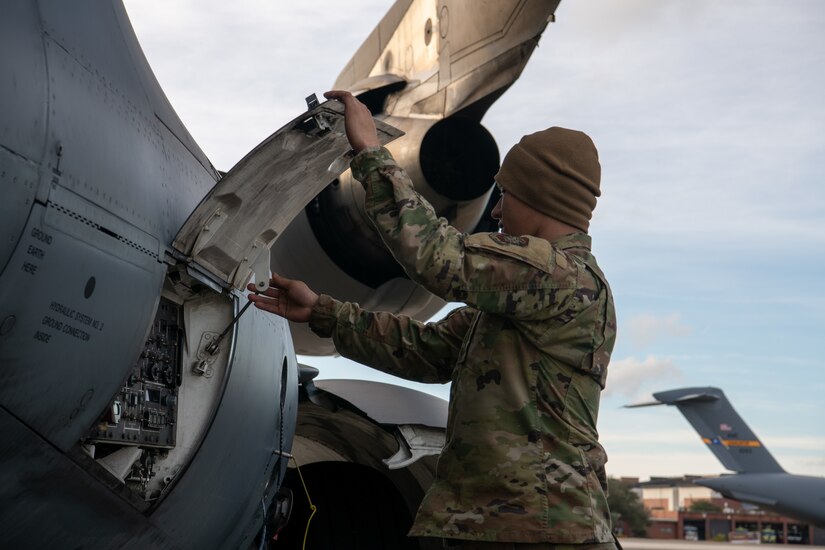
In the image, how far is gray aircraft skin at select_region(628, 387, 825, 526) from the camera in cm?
3803

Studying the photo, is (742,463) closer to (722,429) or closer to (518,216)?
(722,429)

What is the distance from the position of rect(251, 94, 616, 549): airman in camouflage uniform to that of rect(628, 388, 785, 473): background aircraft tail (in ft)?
130

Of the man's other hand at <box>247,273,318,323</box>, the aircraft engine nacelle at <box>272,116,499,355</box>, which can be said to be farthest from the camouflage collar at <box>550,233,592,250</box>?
the aircraft engine nacelle at <box>272,116,499,355</box>

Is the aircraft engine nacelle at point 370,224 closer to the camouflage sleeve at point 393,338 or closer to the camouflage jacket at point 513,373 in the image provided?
the camouflage sleeve at point 393,338

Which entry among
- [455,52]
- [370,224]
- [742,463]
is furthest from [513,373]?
[742,463]

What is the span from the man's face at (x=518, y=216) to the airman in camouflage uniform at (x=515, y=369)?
4 cm

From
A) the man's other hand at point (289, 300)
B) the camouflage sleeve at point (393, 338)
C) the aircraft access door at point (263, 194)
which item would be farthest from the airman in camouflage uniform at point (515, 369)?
the aircraft access door at point (263, 194)

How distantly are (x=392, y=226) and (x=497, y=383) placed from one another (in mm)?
518

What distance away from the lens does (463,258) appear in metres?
2.64

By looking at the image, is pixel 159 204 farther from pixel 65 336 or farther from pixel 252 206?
pixel 65 336

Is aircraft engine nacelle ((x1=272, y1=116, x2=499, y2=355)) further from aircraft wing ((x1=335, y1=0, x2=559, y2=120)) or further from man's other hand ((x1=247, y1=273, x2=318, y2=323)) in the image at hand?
man's other hand ((x1=247, y1=273, x2=318, y2=323))

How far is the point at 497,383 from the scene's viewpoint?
282 cm

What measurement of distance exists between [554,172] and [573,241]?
0.20 metres

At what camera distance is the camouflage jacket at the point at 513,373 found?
264 centimetres
